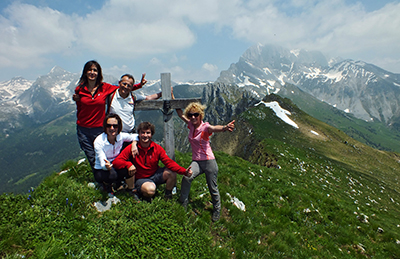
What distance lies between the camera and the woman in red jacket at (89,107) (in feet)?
20.7

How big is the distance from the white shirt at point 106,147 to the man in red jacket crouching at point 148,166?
334 mm

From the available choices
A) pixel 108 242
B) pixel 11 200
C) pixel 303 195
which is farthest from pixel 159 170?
pixel 303 195

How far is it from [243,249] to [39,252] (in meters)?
5.25

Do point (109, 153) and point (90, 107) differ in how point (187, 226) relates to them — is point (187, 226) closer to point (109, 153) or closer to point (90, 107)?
point (109, 153)

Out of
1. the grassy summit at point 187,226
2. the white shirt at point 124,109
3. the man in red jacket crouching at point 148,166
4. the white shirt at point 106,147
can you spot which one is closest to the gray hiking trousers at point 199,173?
the man in red jacket crouching at point 148,166

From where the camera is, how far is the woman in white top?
19.5 ft

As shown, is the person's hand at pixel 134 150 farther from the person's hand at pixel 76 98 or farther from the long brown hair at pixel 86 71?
the long brown hair at pixel 86 71

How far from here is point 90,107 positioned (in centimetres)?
638

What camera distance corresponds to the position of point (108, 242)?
4355mm

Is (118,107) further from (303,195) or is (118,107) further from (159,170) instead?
(303,195)

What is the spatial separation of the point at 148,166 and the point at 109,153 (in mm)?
1359

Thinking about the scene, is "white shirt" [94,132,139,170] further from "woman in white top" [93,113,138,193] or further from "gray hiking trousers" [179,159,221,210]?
"gray hiking trousers" [179,159,221,210]

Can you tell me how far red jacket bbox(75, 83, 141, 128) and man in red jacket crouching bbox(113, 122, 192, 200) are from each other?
157cm

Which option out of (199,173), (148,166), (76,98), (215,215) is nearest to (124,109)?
(76,98)
